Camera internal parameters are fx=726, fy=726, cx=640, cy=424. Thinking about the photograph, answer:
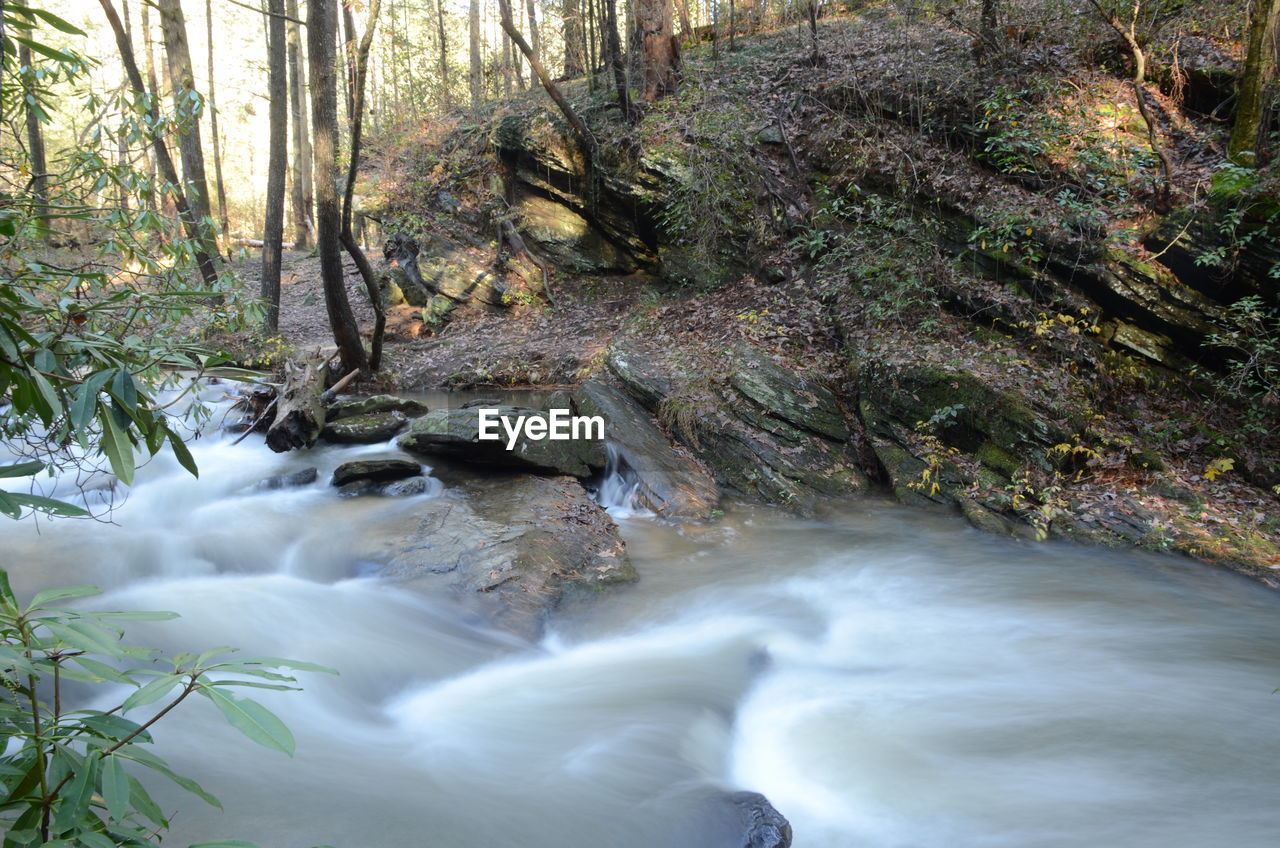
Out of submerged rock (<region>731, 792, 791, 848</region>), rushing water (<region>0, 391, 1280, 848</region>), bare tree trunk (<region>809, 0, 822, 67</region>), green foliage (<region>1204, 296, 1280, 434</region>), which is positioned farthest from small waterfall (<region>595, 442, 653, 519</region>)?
bare tree trunk (<region>809, 0, 822, 67</region>)

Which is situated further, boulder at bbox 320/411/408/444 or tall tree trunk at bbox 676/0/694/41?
tall tree trunk at bbox 676/0/694/41

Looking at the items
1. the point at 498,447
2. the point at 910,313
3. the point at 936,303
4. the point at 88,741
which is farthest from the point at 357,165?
the point at 88,741

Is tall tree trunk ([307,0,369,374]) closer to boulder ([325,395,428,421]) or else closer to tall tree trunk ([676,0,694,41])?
boulder ([325,395,428,421])

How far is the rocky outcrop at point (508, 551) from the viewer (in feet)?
20.5

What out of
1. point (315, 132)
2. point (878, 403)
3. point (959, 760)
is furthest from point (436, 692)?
point (315, 132)

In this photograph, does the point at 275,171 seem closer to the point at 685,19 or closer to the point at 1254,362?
the point at 685,19

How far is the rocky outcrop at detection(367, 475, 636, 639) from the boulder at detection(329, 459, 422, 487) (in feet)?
2.42

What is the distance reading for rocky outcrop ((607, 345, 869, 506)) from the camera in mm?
8898

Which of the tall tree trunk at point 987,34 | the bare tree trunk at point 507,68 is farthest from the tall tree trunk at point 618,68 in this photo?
the tall tree trunk at point 987,34

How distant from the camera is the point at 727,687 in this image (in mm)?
5332

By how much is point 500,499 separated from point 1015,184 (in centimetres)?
845

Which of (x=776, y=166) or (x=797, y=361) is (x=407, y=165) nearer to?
(x=776, y=166)

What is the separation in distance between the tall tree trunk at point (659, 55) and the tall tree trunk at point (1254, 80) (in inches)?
353

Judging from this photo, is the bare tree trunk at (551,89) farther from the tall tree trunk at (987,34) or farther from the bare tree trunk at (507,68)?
the tall tree trunk at (987,34)
